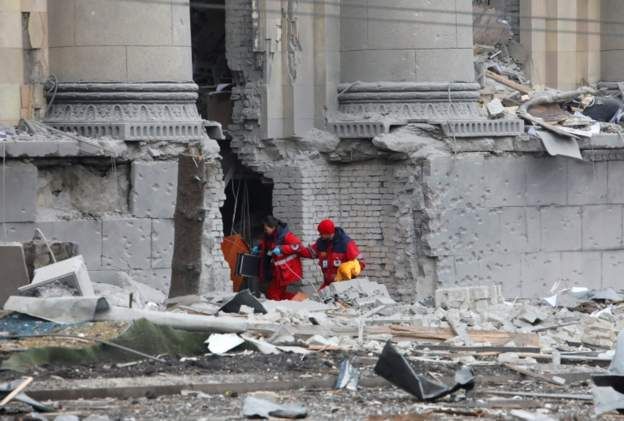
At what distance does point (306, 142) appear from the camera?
20797 mm

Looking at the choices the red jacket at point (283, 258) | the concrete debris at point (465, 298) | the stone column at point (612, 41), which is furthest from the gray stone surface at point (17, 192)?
the stone column at point (612, 41)

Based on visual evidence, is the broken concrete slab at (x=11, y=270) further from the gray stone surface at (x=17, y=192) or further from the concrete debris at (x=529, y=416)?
the concrete debris at (x=529, y=416)

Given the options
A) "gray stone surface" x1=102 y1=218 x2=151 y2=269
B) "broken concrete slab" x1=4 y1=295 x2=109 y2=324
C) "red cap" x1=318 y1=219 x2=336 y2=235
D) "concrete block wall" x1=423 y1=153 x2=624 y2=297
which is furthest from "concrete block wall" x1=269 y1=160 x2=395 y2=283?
"broken concrete slab" x1=4 y1=295 x2=109 y2=324

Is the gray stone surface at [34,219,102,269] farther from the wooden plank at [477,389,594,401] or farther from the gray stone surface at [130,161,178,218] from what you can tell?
the wooden plank at [477,389,594,401]

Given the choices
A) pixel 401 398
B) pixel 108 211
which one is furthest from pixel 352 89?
pixel 401 398

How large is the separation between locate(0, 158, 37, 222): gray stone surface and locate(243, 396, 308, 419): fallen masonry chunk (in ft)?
21.6

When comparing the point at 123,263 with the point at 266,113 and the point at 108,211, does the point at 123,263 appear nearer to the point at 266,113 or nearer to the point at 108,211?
the point at 108,211

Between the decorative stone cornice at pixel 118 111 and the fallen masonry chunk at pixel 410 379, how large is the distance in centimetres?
658

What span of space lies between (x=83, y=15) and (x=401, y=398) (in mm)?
7314

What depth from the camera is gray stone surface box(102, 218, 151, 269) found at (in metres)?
18.6

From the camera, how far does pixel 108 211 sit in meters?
18.8

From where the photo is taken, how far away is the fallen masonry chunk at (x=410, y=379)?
12.4m

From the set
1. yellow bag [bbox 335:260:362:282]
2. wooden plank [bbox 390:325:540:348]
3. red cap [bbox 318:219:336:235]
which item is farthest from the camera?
yellow bag [bbox 335:260:362:282]

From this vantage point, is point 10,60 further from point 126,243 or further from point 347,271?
point 347,271
